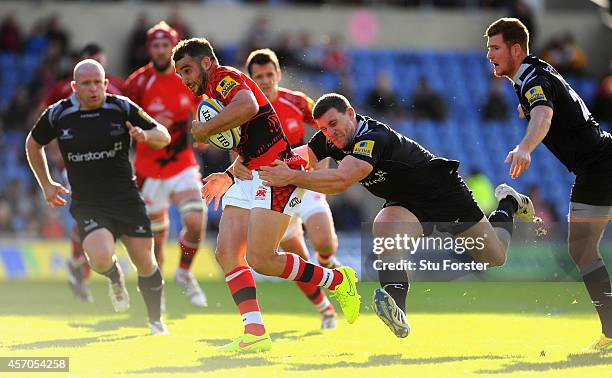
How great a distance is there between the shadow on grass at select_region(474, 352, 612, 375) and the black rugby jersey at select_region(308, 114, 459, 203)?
1784 millimetres

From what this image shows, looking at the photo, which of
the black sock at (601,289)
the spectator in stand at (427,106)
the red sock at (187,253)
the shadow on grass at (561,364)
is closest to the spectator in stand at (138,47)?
the spectator in stand at (427,106)

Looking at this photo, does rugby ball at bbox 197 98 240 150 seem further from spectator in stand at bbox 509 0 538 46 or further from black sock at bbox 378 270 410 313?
→ spectator in stand at bbox 509 0 538 46

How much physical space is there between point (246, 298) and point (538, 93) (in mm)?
2783

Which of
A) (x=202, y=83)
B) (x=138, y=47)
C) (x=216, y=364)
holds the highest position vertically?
(x=138, y=47)

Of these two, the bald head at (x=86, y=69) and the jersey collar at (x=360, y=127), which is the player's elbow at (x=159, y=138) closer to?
the bald head at (x=86, y=69)

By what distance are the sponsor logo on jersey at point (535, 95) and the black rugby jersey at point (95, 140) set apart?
11.3 ft

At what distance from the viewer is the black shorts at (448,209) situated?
9.30 metres

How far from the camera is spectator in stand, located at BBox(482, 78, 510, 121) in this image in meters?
23.3

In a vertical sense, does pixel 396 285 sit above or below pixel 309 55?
below

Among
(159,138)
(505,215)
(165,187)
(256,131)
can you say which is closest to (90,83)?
(159,138)

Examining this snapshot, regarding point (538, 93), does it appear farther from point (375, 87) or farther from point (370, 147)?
point (375, 87)

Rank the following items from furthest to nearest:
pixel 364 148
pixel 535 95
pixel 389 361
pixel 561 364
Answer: pixel 535 95 → pixel 364 148 → pixel 389 361 → pixel 561 364

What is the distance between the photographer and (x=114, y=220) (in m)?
10.3

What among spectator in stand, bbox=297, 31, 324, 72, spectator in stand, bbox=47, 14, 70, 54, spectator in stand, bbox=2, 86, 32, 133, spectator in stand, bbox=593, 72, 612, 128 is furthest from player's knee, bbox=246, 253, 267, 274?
spectator in stand, bbox=593, 72, 612, 128
